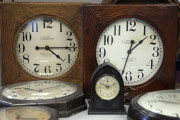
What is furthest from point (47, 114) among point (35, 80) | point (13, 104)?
point (35, 80)

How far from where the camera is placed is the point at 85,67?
51.4 inches

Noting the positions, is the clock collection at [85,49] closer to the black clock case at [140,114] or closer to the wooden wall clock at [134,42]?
the wooden wall clock at [134,42]

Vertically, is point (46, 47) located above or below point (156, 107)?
above

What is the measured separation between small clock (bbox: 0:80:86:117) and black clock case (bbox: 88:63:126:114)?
6 cm

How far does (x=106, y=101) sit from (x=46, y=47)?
0.47m

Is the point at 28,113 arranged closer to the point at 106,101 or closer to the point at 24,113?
the point at 24,113

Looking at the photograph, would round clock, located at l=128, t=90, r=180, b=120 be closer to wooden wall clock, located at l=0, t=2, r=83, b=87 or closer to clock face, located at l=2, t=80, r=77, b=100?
clock face, located at l=2, t=80, r=77, b=100

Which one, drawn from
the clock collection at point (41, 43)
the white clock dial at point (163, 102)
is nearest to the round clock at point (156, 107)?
the white clock dial at point (163, 102)

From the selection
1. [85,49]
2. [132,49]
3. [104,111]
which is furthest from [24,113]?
[132,49]

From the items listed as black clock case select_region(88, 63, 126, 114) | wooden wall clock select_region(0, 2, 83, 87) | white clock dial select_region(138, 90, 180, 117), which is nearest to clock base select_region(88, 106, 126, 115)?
black clock case select_region(88, 63, 126, 114)

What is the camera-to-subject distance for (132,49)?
1308mm

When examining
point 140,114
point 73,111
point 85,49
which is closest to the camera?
point 140,114

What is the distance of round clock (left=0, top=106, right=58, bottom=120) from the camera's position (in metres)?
0.93

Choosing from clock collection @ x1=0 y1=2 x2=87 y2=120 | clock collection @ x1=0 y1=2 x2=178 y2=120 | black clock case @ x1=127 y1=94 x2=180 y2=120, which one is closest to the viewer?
black clock case @ x1=127 y1=94 x2=180 y2=120
